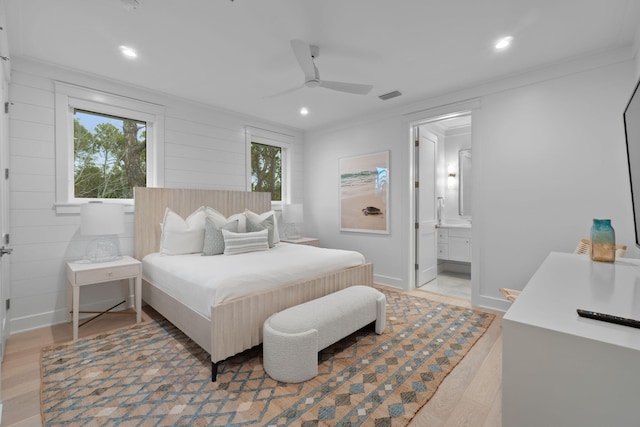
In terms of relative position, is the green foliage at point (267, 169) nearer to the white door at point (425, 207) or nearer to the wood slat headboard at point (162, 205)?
the wood slat headboard at point (162, 205)

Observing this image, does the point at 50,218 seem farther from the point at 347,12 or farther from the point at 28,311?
the point at 347,12

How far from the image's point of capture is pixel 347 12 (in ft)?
7.00

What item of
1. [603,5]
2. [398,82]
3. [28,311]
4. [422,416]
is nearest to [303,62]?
[398,82]

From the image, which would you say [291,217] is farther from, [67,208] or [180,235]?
[67,208]

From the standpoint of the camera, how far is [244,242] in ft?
10.5

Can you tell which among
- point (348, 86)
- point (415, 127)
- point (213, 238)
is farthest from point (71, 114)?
point (415, 127)

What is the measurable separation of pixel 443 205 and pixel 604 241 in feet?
11.8

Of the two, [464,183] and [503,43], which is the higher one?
[503,43]

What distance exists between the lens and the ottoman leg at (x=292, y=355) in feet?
6.37

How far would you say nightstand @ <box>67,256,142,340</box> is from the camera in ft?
8.56

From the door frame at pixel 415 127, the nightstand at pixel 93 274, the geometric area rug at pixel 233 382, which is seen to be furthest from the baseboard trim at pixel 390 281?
the nightstand at pixel 93 274

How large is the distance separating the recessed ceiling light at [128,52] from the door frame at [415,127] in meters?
3.27

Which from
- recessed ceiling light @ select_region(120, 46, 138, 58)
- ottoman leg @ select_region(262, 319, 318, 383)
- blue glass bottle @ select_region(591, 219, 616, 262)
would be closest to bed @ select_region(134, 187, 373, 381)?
ottoman leg @ select_region(262, 319, 318, 383)

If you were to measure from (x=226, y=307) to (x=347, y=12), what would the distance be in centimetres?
232
